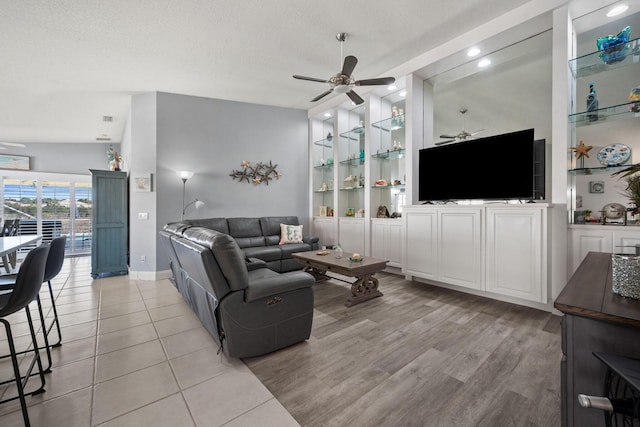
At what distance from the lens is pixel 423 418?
1.49 m

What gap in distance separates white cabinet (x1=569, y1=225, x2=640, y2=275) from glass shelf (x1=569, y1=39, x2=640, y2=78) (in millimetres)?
1650

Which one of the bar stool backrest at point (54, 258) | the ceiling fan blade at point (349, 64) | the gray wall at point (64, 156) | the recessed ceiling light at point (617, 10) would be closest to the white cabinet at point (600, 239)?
the recessed ceiling light at point (617, 10)

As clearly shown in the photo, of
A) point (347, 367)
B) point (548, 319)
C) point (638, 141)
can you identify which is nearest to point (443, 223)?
point (548, 319)

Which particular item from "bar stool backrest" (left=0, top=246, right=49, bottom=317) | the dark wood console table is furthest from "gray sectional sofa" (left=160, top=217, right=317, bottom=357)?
the dark wood console table

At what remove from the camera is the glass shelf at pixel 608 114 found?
263cm

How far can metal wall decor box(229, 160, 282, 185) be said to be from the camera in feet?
18.4

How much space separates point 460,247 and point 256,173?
4.11 meters

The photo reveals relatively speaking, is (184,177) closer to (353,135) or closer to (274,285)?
(353,135)

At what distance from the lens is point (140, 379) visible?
187 cm

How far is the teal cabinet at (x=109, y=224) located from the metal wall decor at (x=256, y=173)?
201 cm

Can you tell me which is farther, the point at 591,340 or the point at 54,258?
the point at 54,258

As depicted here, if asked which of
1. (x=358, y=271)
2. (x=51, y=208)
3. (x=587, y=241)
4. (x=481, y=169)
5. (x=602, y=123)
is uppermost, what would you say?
(x=602, y=123)

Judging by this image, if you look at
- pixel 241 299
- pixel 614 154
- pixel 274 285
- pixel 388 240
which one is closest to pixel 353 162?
pixel 388 240

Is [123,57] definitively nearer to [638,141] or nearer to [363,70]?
[363,70]
